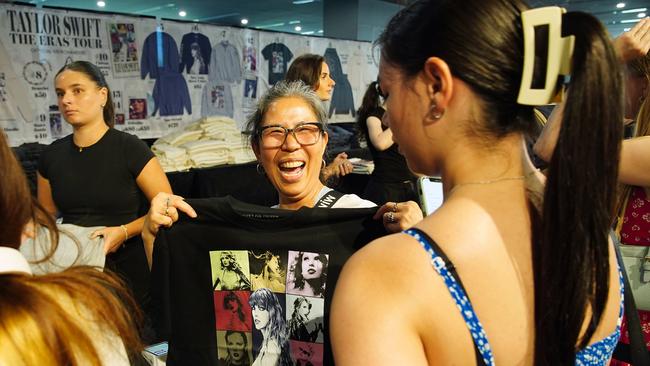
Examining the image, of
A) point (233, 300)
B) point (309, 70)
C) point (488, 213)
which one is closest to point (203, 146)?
point (309, 70)

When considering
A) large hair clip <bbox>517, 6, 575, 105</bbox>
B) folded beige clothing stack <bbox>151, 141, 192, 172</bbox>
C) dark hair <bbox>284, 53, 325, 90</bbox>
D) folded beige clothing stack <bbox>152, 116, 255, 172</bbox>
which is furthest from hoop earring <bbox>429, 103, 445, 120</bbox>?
folded beige clothing stack <bbox>151, 141, 192, 172</bbox>

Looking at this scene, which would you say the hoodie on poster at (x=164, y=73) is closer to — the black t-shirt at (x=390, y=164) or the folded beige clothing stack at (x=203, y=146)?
the folded beige clothing stack at (x=203, y=146)

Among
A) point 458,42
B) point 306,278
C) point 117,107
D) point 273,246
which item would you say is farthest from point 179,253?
point 117,107

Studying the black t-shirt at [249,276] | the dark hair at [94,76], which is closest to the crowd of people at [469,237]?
the black t-shirt at [249,276]

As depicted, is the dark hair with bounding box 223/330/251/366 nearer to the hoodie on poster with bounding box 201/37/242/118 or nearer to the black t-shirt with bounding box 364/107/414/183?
the black t-shirt with bounding box 364/107/414/183

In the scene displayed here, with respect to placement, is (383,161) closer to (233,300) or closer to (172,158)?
(172,158)

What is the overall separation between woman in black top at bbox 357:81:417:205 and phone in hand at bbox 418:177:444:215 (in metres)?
1.80

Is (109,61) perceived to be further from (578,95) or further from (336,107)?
(578,95)

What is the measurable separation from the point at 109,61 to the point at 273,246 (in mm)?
3586

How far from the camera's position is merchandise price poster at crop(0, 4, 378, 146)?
12.5ft

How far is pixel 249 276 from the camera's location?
1420mm

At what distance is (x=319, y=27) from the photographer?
8445mm

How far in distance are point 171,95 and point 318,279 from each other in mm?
3940

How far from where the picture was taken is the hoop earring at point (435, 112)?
2.64 ft
